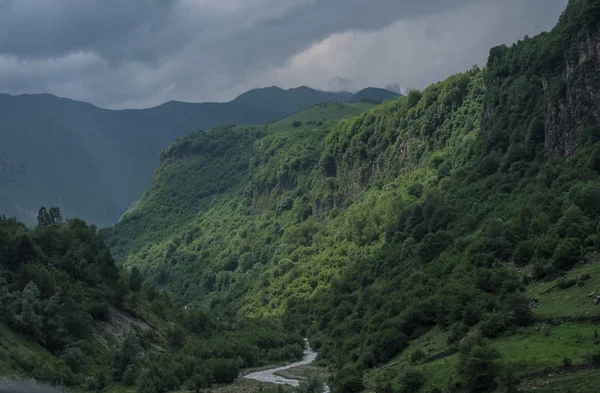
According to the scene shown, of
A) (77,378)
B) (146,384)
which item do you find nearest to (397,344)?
(146,384)

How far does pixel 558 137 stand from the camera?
9825cm

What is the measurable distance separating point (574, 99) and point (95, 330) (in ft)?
209

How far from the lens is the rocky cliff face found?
91000mm

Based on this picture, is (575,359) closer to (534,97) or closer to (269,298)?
(534,97)

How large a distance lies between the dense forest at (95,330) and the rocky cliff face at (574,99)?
47938mm

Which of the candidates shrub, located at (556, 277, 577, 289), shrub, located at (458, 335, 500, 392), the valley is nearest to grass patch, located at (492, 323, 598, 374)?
the valley

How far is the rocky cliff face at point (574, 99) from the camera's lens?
9100 centimetres

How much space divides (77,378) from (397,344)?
104 ft

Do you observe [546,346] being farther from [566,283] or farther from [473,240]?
[473,240]

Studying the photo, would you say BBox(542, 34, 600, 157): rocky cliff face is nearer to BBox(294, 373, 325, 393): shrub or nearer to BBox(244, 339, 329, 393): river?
BBox(244, 339, 329, 393): river

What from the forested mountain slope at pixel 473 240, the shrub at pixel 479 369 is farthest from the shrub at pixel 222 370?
the shrub at pixel 479 369

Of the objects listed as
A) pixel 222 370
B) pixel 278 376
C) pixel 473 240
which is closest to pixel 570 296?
pixel 473 240

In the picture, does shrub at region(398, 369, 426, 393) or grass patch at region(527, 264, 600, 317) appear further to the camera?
shrub at region(398, 369, 426, 393)

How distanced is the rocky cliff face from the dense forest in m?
47.9
